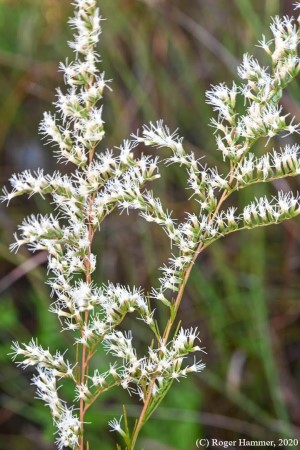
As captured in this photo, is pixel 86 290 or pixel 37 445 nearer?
pixel 86 290

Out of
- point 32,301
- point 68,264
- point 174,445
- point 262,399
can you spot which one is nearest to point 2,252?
point 32,301

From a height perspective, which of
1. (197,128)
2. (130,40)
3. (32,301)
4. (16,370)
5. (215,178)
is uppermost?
(130,40)

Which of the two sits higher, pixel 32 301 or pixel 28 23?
pixel 28 23

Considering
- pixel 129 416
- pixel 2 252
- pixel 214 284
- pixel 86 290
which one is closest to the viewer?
pixel 86 290

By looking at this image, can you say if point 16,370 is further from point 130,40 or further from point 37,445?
point 130,40

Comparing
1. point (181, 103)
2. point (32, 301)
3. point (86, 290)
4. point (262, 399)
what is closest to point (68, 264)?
point (86, 290)

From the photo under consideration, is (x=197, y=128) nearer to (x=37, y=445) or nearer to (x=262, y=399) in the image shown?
(x=262, y=399)

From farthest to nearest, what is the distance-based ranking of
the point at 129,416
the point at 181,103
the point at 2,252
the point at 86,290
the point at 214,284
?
the point at 181,103 < the point at 214,284 < the point at 2,252 < the point at 129,416 < the point at 86,290
